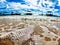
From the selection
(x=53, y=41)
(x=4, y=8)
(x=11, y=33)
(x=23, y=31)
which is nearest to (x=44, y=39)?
(x=53, y=41)

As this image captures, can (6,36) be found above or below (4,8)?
below

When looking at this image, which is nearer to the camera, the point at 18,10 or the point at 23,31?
the point at 23,31

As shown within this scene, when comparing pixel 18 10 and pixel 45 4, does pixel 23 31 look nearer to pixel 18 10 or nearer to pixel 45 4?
pixel 18 10

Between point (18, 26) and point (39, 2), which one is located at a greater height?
point (39, 2)

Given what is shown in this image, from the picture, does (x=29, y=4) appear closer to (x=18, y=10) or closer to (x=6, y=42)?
(x=18, y=10)

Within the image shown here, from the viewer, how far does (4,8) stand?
1781mm

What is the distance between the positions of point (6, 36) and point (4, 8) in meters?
0.39

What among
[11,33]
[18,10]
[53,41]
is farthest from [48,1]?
[11,33]

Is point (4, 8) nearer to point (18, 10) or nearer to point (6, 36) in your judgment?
point (18, 10)

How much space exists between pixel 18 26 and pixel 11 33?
15 centimetres

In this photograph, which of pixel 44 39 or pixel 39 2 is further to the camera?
pixel 39 2

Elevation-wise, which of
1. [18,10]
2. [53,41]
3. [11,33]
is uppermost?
[18,10]

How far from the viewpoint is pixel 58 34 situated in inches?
66.6

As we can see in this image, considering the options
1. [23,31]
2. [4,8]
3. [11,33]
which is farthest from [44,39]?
[4,8]
